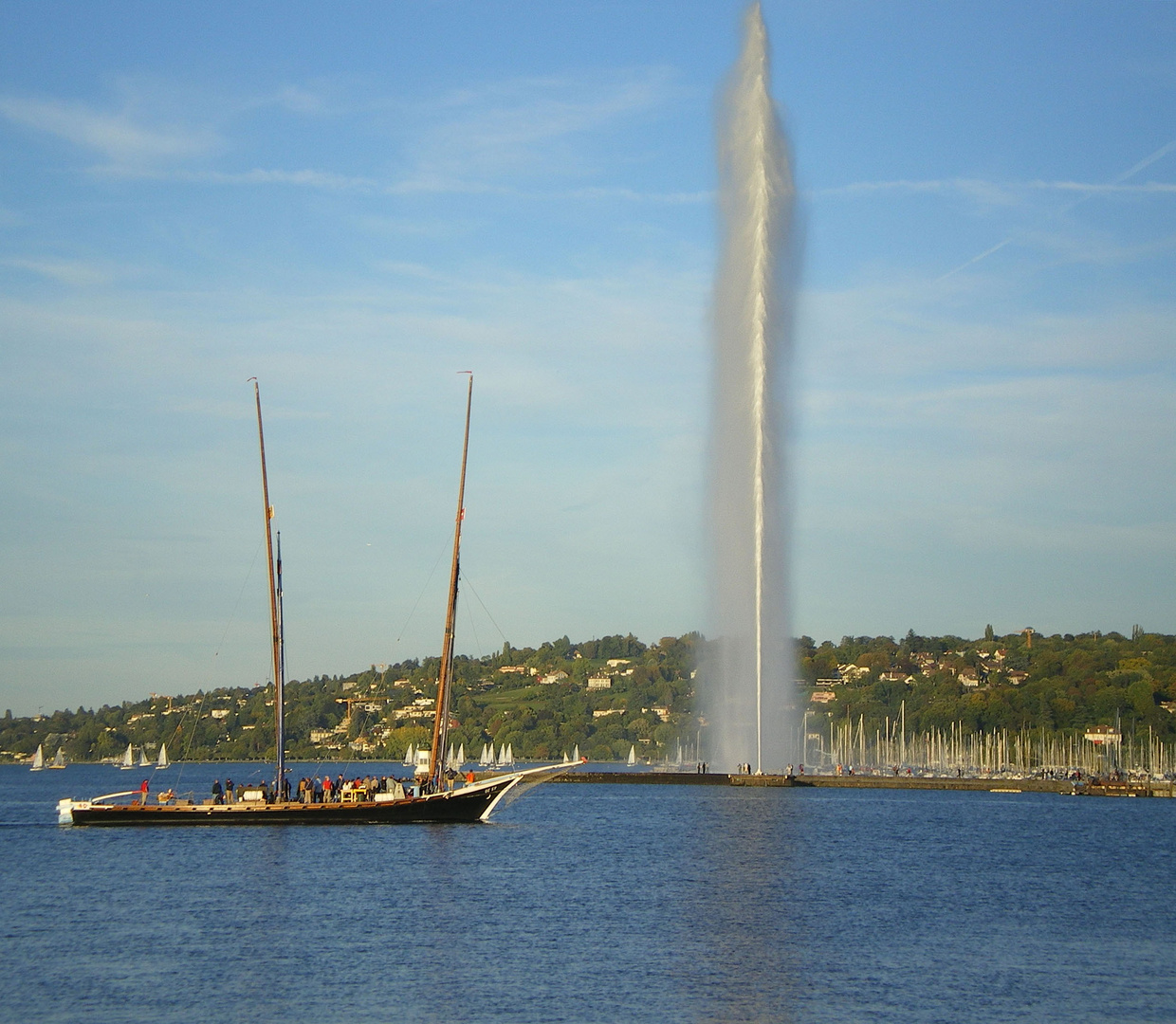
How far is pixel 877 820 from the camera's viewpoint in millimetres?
81188

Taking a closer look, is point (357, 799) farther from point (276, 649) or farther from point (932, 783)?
point (932, 783)

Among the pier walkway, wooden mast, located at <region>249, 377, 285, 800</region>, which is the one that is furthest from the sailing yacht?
the pier walkway

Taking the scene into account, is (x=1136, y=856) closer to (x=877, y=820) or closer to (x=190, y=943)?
(x=877, y=820)

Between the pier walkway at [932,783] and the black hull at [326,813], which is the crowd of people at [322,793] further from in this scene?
the pier walkway at [932,783]

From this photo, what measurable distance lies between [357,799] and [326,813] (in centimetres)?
143

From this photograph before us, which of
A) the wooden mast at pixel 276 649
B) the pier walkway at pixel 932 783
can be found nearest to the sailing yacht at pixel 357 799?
the wooden mast at pixel 276 649

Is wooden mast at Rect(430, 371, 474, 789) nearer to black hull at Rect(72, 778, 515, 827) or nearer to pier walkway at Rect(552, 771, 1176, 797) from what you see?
black hull at Rect(72, 778, 515, 827)

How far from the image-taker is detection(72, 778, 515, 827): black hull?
6288cm

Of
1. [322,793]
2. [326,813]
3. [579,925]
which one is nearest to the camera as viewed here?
[579,925]

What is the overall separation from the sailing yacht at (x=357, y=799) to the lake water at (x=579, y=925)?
101 centimetres

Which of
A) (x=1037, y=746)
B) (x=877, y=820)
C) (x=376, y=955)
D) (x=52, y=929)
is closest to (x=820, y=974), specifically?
(x=376, y=955)

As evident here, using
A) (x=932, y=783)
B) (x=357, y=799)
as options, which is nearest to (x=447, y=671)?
(x=357, y=799)

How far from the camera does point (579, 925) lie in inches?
1523

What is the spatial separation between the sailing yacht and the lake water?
1.01m
